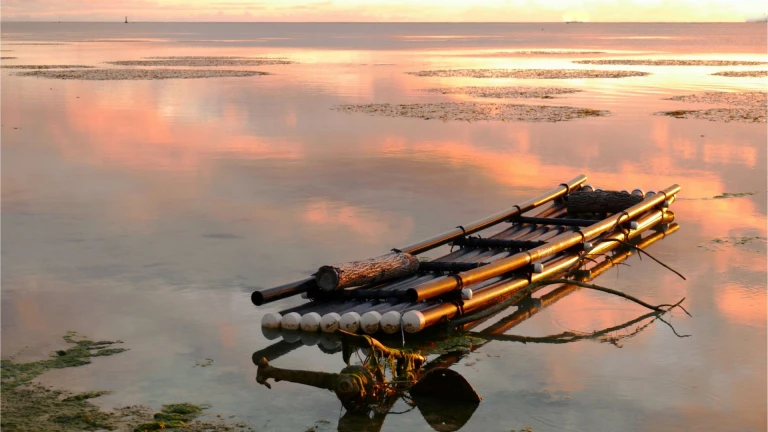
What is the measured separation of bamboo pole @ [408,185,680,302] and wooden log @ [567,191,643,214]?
253 mm

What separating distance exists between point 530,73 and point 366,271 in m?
42.4

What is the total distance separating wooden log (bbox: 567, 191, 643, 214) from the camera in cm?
1431

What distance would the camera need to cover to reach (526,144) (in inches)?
894

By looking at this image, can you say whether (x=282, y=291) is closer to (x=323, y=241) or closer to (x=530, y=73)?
(x=323, y=241)

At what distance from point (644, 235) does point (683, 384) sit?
597 centimetres

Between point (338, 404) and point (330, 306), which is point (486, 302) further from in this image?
point (338, 404)

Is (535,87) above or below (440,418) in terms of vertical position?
above

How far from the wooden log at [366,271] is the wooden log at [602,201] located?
14.3 ft

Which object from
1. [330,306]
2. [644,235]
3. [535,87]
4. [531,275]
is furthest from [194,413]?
[535,87]

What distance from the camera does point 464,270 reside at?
1084cm

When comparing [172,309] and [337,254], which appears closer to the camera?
[172,309]

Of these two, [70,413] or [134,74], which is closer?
[70,413]

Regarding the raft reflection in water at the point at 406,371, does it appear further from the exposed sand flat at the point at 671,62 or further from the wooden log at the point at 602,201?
the exposed sand flat at the point at 671,62

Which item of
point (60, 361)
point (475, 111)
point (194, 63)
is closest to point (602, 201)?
point (60, 361)
